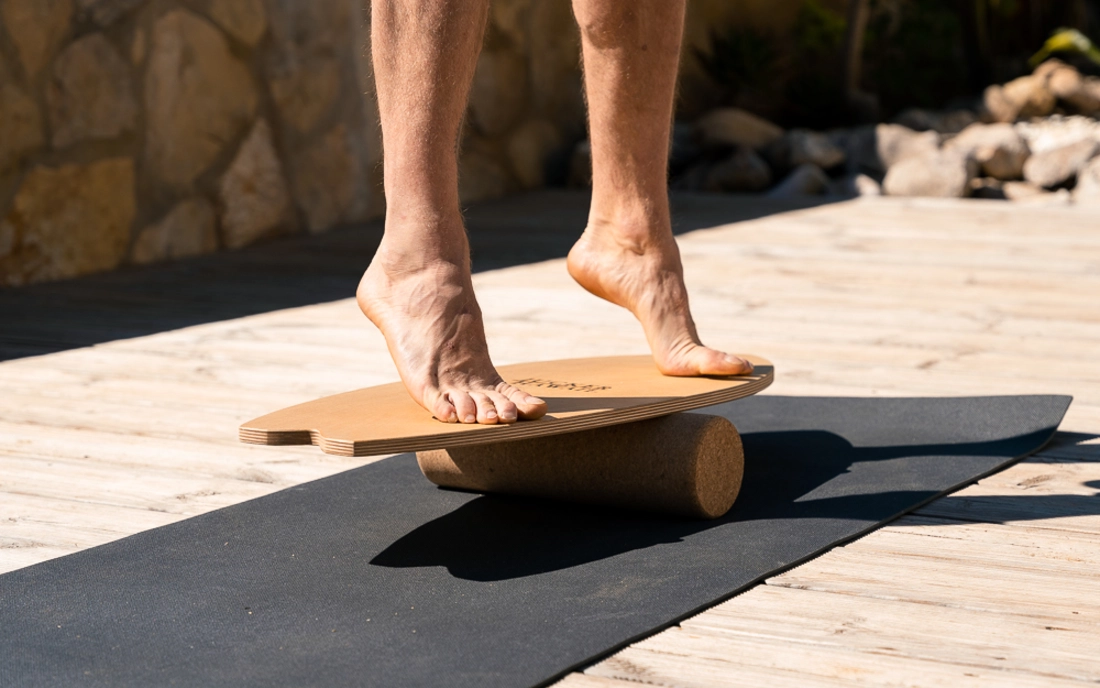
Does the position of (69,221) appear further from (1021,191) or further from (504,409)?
(1021,191)

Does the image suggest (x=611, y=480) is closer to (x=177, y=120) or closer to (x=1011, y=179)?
(x=177, y=120)

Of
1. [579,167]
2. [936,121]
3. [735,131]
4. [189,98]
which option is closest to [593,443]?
[189,98]

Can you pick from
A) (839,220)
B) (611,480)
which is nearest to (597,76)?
(611,480)

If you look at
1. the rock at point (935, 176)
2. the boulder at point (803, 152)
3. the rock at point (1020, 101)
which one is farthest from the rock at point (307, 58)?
the rock at point (1020, 101)

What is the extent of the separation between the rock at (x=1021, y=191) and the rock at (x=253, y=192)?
280cm

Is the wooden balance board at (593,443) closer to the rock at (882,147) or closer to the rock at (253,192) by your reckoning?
the rock at (253,192)

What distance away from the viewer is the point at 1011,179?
5.44m

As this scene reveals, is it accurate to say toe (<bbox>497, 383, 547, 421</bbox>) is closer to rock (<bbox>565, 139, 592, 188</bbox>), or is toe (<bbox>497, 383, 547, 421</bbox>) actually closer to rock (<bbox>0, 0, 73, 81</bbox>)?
rock (<bbox>0, 0, 73, 81</bbox>)

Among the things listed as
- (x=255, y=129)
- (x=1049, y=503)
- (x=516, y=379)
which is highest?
(x=255, y=129)

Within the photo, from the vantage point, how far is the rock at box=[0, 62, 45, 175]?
324 centimetres

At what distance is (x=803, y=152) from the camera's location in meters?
5.53

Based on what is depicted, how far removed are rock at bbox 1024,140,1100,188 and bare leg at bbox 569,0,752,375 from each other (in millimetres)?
3945

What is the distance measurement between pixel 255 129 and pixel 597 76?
2.59 metres

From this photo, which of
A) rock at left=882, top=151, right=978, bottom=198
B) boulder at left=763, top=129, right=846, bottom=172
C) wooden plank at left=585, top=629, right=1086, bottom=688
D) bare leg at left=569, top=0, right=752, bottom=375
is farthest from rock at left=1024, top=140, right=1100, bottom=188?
wooden plank at left=585, top=629, right=1086, bottom=688
